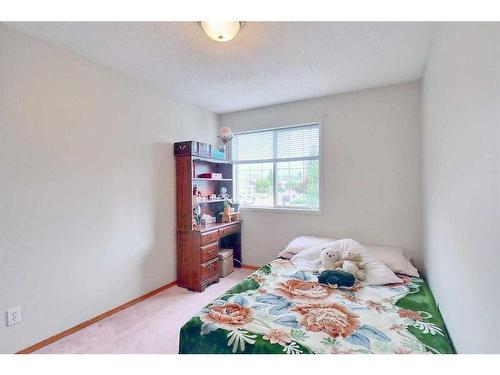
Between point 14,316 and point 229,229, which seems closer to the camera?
point 14,316

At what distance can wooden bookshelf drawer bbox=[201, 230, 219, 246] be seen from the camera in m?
3.01

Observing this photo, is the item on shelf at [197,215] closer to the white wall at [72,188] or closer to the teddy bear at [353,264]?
the white wall at [72,188]

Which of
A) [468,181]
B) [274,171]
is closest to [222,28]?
[468,181]

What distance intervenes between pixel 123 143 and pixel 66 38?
0.96 meters

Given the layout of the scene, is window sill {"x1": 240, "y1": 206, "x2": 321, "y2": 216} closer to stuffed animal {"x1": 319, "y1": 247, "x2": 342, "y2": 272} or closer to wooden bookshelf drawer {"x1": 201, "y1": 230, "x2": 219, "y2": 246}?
wooden bookshelf drawer {"x1": 201, "y1": 230, "x2": 219, "y2": 246}

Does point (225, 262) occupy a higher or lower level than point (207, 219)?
lower

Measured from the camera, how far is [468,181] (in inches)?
46.1

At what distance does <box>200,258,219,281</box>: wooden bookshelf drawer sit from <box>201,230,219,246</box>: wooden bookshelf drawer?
0.88ft

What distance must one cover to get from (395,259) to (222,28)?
8.46 ft

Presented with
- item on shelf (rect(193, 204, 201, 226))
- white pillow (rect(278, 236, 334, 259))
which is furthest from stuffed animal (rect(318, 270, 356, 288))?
item on shelf (rect(193, 204, 201, 226))

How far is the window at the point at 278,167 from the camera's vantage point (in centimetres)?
339

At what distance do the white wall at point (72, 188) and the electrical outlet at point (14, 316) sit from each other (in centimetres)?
3

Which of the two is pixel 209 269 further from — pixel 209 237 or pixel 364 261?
pixel 364 261
